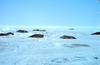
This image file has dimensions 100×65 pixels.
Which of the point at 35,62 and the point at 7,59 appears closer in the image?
the point at 35,62

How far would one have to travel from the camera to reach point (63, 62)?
7805 mm

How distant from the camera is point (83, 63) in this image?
7594 mm

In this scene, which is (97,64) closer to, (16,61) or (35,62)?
(35,62)

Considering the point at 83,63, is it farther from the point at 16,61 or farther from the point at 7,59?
the point at 7,59

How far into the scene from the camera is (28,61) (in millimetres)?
7918

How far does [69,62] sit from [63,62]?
230 millimetres

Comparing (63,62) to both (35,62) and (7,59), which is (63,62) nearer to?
(35,62)

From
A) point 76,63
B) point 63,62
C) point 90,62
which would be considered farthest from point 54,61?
point 90,62

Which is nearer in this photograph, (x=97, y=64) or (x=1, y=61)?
(x=97, y=64)

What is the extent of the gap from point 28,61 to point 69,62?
1.59 m

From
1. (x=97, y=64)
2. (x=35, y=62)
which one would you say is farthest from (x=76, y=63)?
(x=35, y=62)

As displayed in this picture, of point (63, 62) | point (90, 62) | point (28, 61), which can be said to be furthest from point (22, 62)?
point (90, 62)

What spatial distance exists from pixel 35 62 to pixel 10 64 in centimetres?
95

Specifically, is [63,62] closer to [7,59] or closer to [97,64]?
[97,64]
